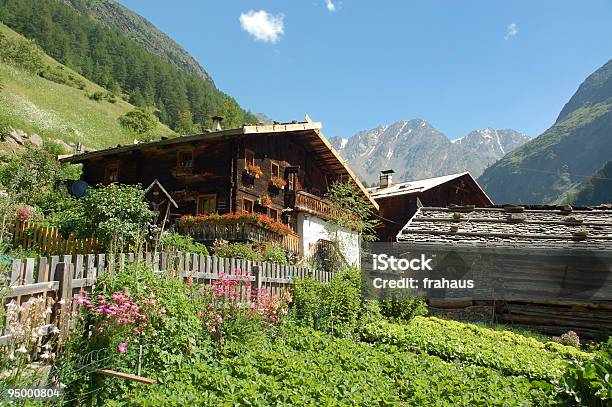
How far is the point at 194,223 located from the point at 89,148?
35.0m

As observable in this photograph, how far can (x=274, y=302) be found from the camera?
30.6ft

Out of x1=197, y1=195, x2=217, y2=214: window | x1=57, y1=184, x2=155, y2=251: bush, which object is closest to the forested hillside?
x1=197, y1=195, x2=217, y2=214: window

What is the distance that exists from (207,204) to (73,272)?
56.5 feet

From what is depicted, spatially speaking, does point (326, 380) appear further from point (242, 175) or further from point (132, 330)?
point (242, 175)

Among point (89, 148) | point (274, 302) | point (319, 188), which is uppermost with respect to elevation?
point (89, 148)

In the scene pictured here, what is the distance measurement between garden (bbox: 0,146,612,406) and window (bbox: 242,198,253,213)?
479 inches

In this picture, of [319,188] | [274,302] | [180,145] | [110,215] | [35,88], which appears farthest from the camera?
[35,88]

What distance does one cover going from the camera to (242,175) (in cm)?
2286

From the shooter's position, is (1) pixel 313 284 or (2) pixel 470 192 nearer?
(1) pixel 313 284

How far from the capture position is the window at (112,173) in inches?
1047

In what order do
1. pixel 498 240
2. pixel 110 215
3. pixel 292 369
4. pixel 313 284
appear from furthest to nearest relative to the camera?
pixel 498 240, pixel 110 215, pixel 313 284, pixel 292 369

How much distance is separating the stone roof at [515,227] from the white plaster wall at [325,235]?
20.0 feet

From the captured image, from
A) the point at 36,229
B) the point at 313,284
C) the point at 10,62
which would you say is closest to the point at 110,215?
the point at 36,229

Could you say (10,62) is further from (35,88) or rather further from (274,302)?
(274,302)
